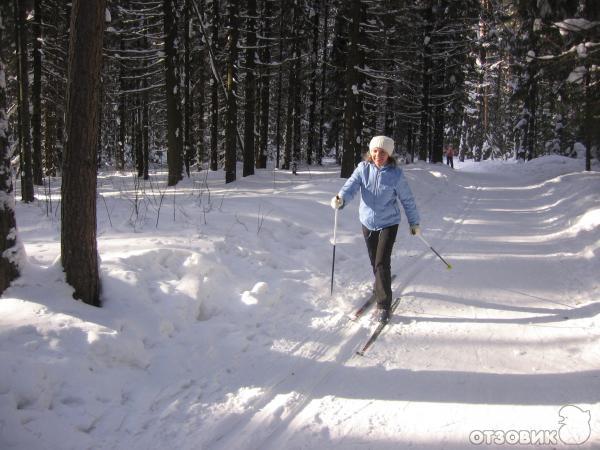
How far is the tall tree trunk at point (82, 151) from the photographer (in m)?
4.07

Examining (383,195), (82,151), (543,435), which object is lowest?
(543,435)

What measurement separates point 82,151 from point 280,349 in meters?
2.78

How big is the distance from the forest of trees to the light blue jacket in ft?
7.04

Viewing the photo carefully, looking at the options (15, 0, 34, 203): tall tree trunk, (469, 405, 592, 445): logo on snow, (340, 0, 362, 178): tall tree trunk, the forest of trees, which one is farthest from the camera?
(340, 0, 362, 178): tall tree trunk

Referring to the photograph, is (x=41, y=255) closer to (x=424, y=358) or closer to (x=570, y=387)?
(x=424, y=358)

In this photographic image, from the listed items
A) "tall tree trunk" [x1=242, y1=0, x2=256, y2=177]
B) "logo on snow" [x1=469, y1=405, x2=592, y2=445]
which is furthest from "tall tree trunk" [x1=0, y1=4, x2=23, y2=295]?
"tall tree trunk" [x1=242, y1=0, x2=256, y2=177]

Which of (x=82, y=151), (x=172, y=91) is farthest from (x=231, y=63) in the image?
(x=82, y=151)

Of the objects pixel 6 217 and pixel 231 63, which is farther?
pixel 231 63

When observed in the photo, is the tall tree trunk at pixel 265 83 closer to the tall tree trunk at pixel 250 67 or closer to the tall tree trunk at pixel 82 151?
the tall tree trunk at pixel 250 67

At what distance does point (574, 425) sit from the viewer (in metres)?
3.15

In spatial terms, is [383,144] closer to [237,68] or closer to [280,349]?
[280,349]

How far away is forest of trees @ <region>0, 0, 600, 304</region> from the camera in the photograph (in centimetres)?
418

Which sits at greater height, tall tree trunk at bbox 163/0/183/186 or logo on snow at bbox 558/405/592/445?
tall tree trunk at bbox 163/0/183/186

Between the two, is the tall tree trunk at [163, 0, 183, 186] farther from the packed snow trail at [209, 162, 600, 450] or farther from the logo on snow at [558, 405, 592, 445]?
the logo on snow at [558, 405, 592, 445]
